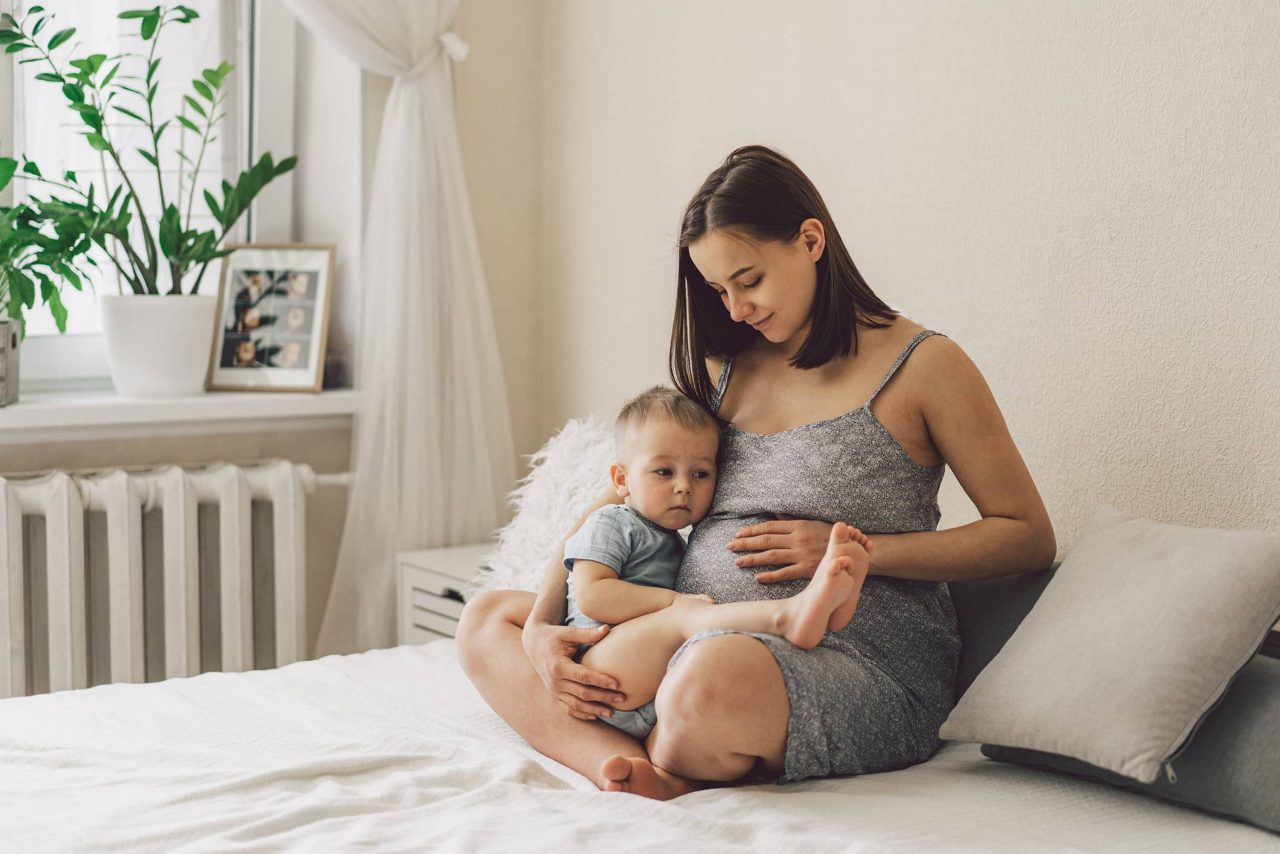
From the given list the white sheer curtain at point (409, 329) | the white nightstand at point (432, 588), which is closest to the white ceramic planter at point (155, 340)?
the white sheer curtain at point (409, 329)

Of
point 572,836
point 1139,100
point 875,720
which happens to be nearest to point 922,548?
point 875,720

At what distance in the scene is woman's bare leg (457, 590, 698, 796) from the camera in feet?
5.31

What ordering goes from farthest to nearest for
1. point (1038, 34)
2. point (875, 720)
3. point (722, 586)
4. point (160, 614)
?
1. point (160, 614)
2. point (1038, 34)
3. point (722, 586)
4. point (875, 720)

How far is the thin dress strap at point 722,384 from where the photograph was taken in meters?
1.93

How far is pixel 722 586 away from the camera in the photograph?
1.68 m

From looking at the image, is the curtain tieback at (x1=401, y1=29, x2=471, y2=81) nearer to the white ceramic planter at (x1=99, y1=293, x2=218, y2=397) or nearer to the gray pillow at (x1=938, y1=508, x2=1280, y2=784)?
the white ceramic planter at (x1=99, y1=293, x2=218, y2=397)

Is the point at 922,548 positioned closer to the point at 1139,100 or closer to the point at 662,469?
the point at 662,469

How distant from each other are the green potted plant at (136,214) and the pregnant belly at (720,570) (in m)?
1.40

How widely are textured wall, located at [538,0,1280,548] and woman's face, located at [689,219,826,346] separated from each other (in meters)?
0.49

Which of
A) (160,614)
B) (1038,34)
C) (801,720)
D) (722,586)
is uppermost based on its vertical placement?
(1038,34)

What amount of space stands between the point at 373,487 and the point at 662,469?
1266 mm

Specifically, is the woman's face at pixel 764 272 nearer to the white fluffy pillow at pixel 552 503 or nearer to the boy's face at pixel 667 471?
the boy's face at pixel 667 471

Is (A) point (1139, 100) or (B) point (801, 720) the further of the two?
(A) point (1139, 100)

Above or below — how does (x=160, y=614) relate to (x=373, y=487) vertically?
below
